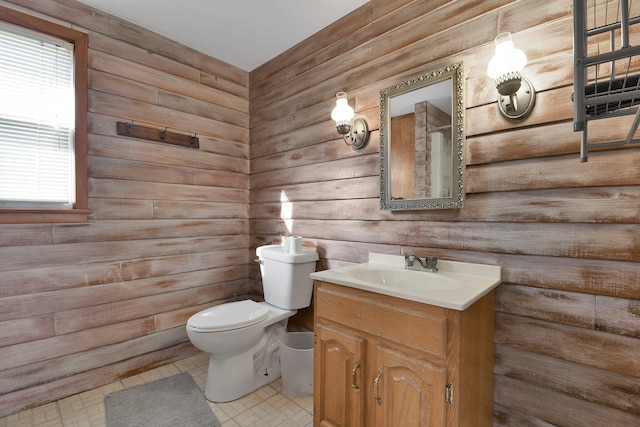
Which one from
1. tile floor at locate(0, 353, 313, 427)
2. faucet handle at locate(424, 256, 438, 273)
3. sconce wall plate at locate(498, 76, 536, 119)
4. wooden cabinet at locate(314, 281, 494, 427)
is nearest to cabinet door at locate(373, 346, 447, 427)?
wooden cabinet at locate(314, 281, 494, 427)

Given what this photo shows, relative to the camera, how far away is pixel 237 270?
2678mm

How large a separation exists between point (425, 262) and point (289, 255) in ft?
2.90

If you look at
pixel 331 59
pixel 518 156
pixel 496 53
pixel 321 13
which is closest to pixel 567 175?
pixel 518 156

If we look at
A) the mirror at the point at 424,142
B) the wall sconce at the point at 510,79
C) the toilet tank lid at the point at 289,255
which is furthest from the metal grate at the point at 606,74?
the toilet tank lid at the point at 289,255

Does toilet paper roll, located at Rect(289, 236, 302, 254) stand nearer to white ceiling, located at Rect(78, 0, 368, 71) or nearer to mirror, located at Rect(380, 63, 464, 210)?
mirror, located at Rect(380, 63, 464, 210)

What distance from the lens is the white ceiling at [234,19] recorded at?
1.91 m

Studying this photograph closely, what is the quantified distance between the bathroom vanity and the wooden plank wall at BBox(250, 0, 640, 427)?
0.14 m

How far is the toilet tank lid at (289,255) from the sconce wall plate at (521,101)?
4.48ft

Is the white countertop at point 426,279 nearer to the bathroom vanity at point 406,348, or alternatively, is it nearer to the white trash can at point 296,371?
the bathroom vanity at point 406,348

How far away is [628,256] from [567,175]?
354 mm

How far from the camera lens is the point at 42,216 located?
5.77ft

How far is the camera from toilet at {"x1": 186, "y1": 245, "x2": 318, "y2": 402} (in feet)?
5.68

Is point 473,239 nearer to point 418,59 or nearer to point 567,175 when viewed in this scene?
point 567,175

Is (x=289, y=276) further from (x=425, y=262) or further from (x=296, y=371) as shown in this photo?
(x=425, y=262)
